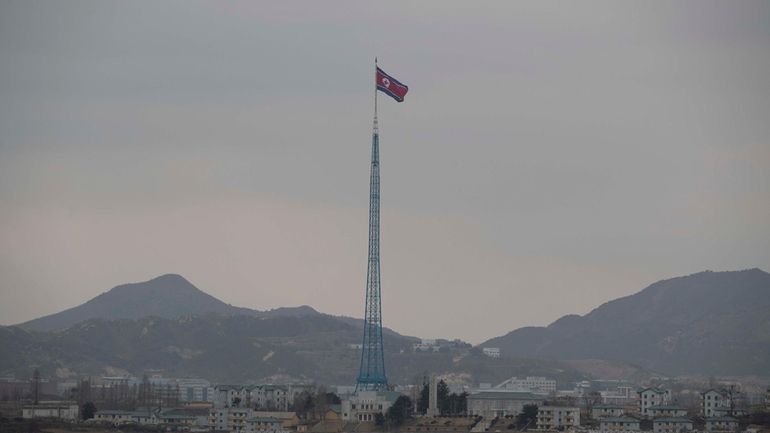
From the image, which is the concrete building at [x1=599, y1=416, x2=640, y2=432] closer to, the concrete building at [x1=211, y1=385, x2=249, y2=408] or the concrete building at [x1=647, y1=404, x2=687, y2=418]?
the concrete building at [x1=647, y1=404, x2=687, y2=418]

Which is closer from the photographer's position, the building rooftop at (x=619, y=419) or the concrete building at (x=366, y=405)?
the building rooftop at (x=619, y=419)

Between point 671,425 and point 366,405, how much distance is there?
17749 millimetres

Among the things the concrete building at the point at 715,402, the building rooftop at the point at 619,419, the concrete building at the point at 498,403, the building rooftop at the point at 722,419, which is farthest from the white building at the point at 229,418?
the concrete building at the point at 715,402

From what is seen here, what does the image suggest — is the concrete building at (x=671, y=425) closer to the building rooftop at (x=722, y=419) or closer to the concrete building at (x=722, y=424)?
the concrete building at (x=722, y=424)

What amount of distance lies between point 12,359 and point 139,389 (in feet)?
177

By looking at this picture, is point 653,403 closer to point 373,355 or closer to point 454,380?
point 373,355

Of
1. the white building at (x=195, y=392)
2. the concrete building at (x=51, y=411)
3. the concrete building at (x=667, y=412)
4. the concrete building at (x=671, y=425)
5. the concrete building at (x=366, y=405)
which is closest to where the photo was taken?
the concrete building at (x=671, y=425)

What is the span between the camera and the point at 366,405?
10231cm

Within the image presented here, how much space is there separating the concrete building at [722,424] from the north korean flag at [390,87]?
22.4 m

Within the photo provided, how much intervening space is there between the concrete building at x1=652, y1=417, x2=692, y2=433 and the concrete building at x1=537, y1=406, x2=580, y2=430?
4.37 metres

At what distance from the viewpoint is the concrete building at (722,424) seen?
9237 centimetres

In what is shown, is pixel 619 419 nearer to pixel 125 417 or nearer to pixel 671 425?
pixel 671 425

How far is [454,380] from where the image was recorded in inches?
7057

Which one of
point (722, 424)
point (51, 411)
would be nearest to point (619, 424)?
point (722, 424)
